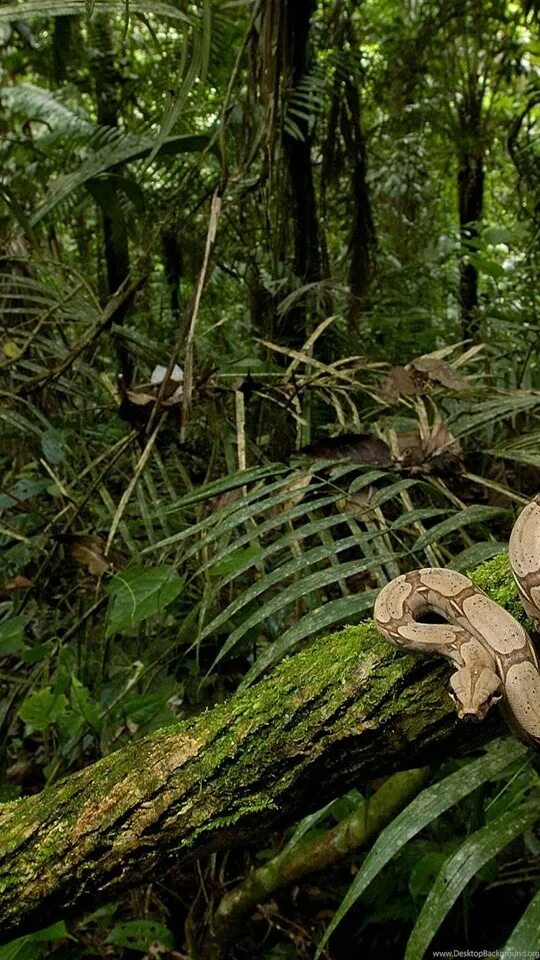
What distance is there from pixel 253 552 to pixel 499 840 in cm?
109

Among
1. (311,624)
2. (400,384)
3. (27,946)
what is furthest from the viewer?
(400,384)

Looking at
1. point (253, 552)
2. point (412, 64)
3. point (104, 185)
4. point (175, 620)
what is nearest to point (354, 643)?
point (253, 552)

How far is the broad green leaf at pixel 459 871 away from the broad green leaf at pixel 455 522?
2.18ft

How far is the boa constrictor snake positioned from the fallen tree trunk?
0.16 feet

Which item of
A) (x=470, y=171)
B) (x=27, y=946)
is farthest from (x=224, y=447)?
(x=470, y=171)

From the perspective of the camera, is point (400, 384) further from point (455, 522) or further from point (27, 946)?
point (27, 946)

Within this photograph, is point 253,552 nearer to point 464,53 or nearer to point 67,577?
point 67,577

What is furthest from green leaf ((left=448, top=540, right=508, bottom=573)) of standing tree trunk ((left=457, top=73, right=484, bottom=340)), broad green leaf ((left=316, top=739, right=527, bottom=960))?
standing tree trunk ((left=457, top=73, right=484, bottom=340))

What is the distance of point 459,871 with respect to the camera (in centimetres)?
171

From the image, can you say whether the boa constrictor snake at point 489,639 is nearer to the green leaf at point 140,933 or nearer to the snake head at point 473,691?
the snake head at point 473,691

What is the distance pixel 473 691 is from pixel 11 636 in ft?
6.47

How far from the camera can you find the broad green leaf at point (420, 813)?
1.77m

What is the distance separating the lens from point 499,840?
5.91 feet

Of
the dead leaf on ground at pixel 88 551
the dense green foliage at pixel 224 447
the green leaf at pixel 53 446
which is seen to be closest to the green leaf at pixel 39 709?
the dense green foliage at pixel 224 447
